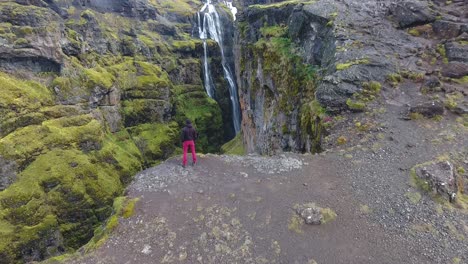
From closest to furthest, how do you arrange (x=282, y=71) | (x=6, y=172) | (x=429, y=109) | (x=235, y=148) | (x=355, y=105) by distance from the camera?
(x=429, y=109) < (x=355, y=105) < (x=282, y=71) < (x=6, y=172) < (x=235, y=148)

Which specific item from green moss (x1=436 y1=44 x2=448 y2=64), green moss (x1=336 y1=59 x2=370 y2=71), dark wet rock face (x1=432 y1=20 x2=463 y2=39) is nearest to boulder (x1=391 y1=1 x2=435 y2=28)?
dark wet rock face (x1=432 y1=20 x2=463 y2=39)

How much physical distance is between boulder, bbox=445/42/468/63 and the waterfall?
7097cm

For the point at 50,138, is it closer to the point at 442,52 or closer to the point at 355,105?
the point at 355,105

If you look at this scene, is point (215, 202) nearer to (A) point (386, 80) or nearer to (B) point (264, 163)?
(B) point (264, 163)

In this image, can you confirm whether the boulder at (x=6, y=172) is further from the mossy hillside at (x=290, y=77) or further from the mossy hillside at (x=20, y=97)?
the mossy hillside at (x=290, y=77)

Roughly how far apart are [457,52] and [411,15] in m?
7.08

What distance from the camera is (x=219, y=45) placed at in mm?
111875

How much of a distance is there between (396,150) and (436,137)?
301cm

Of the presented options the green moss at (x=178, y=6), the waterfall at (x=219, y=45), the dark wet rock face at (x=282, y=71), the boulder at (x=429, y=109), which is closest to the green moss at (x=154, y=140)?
the waterfall at (x=219, y=45)

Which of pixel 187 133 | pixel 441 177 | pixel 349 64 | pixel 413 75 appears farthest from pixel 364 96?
pixel 187 133

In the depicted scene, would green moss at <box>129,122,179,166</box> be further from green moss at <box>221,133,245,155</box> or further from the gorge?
green moss at <box>221,133,245,155</box>

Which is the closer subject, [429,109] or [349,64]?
[429,109]

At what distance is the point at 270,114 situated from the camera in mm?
44312

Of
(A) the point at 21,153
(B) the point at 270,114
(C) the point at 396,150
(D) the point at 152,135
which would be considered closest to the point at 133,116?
(D) the point at 152,135
